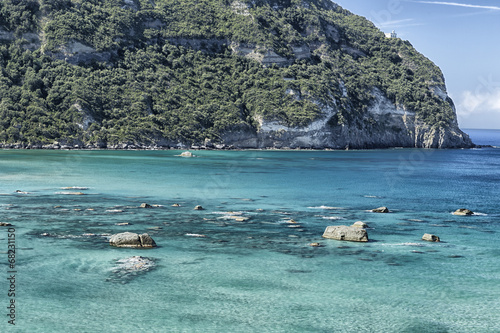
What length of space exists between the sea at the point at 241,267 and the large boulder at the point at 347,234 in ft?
3.16

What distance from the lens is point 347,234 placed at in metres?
33.8

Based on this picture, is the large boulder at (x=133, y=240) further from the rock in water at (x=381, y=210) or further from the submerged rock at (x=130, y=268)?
the rock in water at (x=381, y=210)

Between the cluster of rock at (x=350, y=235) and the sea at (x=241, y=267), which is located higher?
the cluster of rock at (x=350, y=235)

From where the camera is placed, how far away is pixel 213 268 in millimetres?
26859

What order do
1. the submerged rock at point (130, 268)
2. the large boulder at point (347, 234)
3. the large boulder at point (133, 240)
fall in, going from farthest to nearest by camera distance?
the large boulder at point (347, 234) → the large boulder at point (133, 240) → the submerged rock at point (130, 268)

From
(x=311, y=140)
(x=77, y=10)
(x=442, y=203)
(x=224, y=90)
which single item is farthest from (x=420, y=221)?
(x=77, y=10)

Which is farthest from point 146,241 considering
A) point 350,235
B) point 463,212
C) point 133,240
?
point 463,212

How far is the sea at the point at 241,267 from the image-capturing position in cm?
2044

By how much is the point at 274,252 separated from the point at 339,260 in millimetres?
3743

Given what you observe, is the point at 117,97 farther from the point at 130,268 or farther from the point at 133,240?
the point at 130,268

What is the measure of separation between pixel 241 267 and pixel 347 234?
9.30 metres

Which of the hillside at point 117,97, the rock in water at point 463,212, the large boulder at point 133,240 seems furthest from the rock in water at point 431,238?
the hillside at point 117,97

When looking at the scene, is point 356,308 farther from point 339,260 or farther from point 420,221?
point 420,221

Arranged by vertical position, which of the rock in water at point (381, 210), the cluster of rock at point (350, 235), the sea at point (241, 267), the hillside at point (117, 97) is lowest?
the sea at point (241, 267)
